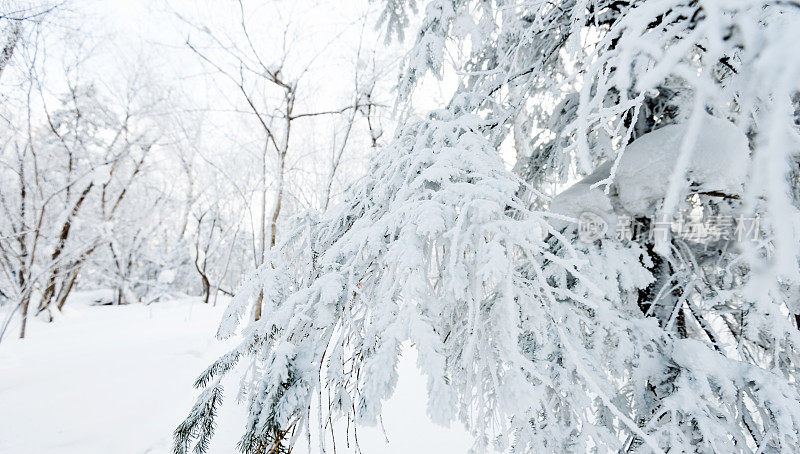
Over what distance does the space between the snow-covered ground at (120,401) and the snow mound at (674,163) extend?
2468 millimetres

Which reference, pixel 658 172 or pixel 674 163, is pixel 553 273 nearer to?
pixel 658 172

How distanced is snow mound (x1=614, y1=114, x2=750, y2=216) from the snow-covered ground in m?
2.47

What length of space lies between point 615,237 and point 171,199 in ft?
54.3

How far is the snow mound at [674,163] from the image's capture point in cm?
160

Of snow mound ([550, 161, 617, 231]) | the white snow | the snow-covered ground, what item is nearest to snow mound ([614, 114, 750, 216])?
the white snow

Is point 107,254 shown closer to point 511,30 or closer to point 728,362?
point 511,30

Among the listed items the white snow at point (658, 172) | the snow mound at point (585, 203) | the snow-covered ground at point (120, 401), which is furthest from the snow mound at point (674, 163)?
the snow-covered ground at point (120, 401)

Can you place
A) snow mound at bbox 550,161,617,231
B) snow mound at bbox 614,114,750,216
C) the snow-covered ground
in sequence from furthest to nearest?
1. the snow-covered ground
2. snow mound at bbox 550,161,617,231
3. snow mound at bbox 614,114,750,216

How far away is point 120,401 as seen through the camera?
398 cm

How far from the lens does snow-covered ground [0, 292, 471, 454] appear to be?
3.29m

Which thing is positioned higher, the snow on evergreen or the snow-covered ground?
the snow on evergreen

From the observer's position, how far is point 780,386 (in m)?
1.41

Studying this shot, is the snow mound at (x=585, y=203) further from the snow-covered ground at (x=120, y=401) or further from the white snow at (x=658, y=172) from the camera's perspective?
the snow-covered ground at (x=120, y=401)

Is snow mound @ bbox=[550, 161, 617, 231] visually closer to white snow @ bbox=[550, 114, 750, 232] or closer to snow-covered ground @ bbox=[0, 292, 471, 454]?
white snow @ bbox=[550, 114, 750, 232]
